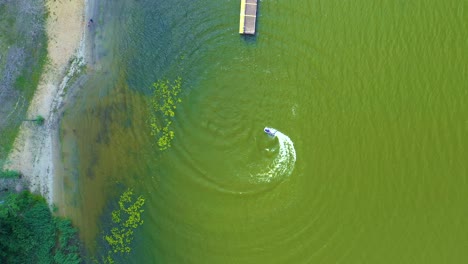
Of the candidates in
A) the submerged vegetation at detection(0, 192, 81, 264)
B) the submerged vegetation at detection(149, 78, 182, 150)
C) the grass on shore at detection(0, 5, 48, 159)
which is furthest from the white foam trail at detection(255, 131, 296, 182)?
the grass on shore at detection(0, 5, 48, 159)

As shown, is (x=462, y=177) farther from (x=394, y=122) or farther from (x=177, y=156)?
Answer: (x=177, y=156)

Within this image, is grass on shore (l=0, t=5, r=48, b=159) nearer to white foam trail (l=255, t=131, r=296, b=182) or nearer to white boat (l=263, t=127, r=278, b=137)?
white boat (l=263, t=127, r=278, b=137)

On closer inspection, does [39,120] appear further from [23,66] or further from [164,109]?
[164,109]

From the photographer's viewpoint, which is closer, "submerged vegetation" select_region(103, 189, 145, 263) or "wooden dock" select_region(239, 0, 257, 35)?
"wooden dock" select_region(239, 0, 257, 35)

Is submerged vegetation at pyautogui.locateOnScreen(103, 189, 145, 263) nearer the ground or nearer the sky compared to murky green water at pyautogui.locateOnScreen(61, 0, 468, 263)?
nearer the ground

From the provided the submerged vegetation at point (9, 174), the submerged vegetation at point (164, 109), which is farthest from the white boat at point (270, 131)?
the submerged vegetation at point (9, 174)

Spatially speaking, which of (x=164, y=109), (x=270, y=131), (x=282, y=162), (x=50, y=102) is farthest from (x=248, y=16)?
(x=50, y=102)
